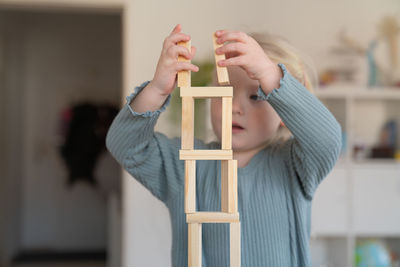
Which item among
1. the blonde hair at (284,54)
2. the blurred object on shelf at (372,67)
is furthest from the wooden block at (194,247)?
the blurred object on shelf at (372,67)

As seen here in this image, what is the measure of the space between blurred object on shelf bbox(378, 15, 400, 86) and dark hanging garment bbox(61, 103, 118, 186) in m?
2.61

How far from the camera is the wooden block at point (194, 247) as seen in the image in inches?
25.2

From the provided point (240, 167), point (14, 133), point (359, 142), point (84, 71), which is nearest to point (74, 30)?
point (84, 71)

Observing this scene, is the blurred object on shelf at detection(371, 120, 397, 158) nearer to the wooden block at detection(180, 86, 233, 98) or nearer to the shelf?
the shelf

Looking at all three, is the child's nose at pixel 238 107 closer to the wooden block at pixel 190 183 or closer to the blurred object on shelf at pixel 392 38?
the wooden block at pixel 190 183

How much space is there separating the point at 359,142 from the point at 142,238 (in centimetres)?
139

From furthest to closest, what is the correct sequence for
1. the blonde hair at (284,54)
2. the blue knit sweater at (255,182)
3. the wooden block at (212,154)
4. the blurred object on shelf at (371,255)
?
the blurred object on shelf at (371,255) < the blonde hair at (284,54) < the blue knit sweater at (255,182) < the wooden block at (212,154)

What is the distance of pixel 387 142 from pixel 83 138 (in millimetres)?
2822

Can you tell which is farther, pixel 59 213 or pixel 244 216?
pixel 59 213

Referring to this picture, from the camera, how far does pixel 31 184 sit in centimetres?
450

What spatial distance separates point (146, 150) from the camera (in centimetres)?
86

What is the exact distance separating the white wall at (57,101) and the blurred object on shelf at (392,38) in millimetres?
2634

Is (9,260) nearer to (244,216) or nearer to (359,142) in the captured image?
(359,142)

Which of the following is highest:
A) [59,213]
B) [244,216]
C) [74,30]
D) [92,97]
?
[74,30]
